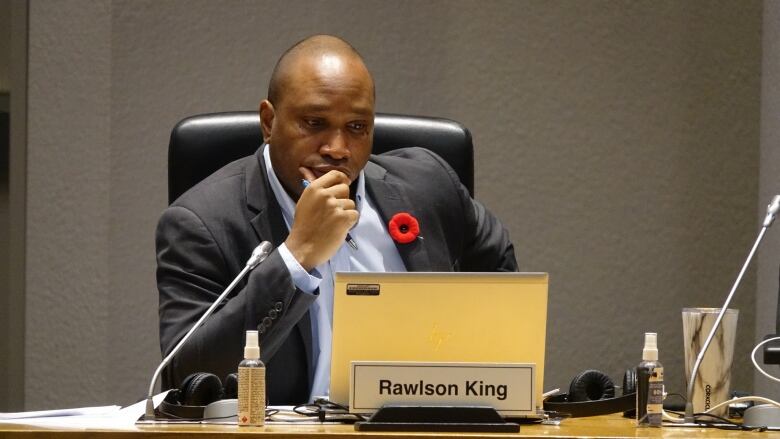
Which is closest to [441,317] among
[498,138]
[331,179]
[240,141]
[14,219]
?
[331,179]

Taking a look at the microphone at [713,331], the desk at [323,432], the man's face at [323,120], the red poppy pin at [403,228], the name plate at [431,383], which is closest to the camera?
the desk at [323,432]

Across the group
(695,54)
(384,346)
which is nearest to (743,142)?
(695,54)

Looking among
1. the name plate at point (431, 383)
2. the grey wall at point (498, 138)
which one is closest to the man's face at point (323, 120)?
the name plate at point (431, 383)

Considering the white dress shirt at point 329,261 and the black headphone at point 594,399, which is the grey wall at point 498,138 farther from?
the black headphone at point 594,399

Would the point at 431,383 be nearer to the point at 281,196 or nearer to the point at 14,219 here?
the point at 281,196

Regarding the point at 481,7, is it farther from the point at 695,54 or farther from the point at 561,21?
the point at 695,54

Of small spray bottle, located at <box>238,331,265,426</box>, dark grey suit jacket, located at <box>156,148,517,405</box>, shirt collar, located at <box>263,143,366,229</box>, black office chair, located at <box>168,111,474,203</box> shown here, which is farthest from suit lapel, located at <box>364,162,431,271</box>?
small spray bottle, located at <box>238,331,265,426</box>

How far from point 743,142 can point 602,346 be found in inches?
29.0

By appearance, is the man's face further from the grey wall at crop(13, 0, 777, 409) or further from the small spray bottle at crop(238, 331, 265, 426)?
the grey wall at crop(13, 0, 777, 409)

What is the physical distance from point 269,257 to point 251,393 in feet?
1.68

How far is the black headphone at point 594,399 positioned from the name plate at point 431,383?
0.21 metres

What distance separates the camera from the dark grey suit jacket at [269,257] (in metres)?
2.01

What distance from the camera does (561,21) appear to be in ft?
11.1

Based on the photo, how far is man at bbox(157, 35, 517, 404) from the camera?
2.02 metres
